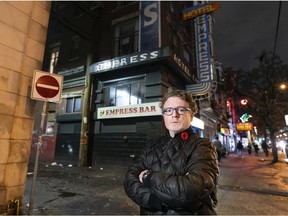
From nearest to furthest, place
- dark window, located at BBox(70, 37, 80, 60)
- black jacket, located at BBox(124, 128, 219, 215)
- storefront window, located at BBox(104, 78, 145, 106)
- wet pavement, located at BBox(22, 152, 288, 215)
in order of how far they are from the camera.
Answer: black jacket, located at BBox(124, 128, 219, 215) → wet pavement, located at BBox(22, 152, 288, 215) → storefront window, located at BBox(104, 78, 145, 106) → dark window, located at BBox(70, 37, 80, 60)

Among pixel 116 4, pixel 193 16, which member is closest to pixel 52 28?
pixel 116 4

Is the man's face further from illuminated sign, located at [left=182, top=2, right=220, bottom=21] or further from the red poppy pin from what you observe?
illuminated sign, located at [left=182, top=2, right=220, bottom=21]

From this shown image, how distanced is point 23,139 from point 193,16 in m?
12.6

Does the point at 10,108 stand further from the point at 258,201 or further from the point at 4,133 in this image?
the point at 258,201

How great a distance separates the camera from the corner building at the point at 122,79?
1097cm

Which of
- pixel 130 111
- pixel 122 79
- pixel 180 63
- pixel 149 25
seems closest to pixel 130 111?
pixel 130 111

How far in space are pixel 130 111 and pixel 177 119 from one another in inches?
362

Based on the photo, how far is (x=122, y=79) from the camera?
40.9ft

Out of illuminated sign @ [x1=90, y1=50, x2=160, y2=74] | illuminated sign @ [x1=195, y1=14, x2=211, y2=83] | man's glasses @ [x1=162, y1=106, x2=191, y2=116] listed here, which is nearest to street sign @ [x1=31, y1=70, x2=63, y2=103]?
man's glasses @ [x1=162, y1=106, x2=191, y2=116]

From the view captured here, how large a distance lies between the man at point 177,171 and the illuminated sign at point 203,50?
36.0 feet

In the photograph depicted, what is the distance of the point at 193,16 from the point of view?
13.1m

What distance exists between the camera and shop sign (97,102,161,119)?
10.4 meters

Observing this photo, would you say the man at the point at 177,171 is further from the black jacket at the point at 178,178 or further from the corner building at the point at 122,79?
the corner building at the point at 122,79

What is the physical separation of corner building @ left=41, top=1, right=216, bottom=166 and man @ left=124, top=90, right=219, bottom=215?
8.24m
